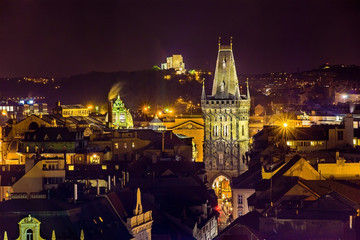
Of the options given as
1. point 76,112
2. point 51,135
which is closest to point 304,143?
point 51,135

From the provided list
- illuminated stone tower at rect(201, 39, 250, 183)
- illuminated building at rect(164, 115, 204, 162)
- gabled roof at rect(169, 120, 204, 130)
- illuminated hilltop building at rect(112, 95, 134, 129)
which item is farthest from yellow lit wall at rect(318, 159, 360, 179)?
illuminated hilltop building at rect(112, 95, 134, 129)

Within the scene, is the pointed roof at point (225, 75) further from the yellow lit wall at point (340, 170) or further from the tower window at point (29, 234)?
the tower window at point (29, 234)

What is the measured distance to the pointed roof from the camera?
5251 inches

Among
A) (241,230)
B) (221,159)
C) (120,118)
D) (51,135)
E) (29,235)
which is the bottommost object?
(241,230)

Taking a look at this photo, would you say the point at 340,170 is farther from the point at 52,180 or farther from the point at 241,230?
the point at 241,230

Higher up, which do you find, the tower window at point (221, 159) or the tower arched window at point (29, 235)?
the tower window at point (221, 159)

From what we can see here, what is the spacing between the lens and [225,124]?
5197 inches

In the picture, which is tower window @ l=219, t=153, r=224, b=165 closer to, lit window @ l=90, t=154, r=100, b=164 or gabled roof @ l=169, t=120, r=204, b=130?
lit window @ l=90, t=154, r=100, b=164

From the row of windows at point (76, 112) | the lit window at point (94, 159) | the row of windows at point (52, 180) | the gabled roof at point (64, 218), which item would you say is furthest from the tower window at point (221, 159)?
the gabled roof at point (64, 218)

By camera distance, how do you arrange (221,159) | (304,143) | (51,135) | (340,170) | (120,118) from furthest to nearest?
(120,118), (221,159), (51,135), (304,143), (340,170)

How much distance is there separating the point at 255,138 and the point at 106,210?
64536 millimetres

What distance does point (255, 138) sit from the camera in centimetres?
12494

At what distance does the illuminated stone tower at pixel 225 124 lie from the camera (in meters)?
130

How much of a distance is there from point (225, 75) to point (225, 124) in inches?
225
